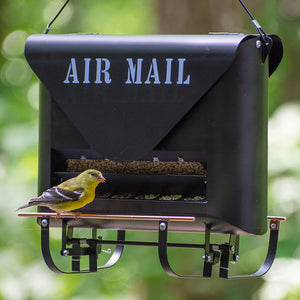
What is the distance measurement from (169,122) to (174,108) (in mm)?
63

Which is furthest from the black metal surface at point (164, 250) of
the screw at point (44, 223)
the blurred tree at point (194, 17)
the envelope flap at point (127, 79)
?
the blurred tree at point (194, 17)

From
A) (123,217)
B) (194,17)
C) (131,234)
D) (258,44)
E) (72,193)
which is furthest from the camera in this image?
(131,234)

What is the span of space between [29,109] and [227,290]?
280 centimetres

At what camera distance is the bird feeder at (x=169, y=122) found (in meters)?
2.92

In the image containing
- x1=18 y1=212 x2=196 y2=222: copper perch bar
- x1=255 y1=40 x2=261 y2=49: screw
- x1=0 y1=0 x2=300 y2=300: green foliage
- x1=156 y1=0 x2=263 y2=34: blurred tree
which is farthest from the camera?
x1=156 y1=0 x2=263 y2=34: blurred tree

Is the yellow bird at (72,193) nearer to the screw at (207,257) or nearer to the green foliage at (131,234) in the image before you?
the screw at (207,257)

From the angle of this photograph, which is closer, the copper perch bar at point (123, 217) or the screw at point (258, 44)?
the copper perch bar at point (123, 217)

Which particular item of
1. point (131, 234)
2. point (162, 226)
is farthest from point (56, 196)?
point (131, 234)

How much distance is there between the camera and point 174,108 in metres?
2.92

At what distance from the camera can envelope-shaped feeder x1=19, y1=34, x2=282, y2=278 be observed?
292 cm

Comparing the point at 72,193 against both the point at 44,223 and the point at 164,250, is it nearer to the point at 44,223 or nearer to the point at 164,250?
the point at 44,223

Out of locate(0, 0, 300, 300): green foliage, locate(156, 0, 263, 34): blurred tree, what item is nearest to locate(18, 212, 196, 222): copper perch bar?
locate(0, 0, 300, 300): green foliage

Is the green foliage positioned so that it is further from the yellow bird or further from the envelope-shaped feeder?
the yellow bird

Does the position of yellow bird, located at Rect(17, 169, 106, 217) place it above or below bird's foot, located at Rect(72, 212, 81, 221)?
above
